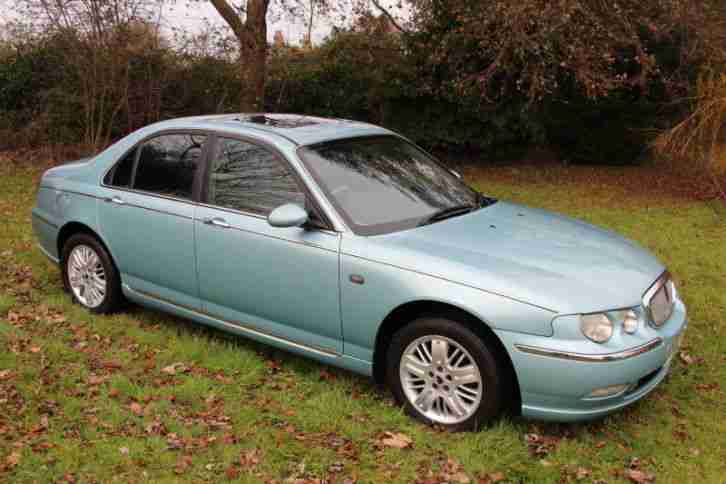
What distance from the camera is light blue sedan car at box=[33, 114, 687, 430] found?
407cm

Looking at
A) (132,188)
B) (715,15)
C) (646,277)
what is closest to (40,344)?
(132,188)

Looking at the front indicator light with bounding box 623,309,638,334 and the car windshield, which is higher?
the car windshield

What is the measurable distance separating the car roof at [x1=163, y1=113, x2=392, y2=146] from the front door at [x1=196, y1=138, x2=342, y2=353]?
0.55 feet

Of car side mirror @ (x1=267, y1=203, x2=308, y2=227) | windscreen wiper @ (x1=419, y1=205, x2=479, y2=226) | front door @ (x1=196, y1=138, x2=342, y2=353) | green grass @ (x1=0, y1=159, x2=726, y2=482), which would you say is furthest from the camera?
windscreen wiper @ (x1=419, y1=205, x2=479, y2=226)

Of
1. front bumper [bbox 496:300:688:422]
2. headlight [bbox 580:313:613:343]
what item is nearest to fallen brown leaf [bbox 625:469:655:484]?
front bumper [bbox 496:300:688:422]

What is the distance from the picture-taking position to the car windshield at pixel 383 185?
4805 millimetres

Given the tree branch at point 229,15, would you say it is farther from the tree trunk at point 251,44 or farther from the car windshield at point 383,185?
the car windshield at point 383,185

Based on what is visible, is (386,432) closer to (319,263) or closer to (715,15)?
(319,263)

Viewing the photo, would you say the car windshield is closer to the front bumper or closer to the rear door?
the rear door

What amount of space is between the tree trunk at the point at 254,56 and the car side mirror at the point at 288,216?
384 inches

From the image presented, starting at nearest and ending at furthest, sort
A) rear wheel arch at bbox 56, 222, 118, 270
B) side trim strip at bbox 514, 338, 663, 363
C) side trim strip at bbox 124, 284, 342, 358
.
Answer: side trim strip at bbox 514, 338, 663, 363, side trim strip at bbox 124, 284, 342, 358, rear wheel arch at bbox 56, 222, 118, 270

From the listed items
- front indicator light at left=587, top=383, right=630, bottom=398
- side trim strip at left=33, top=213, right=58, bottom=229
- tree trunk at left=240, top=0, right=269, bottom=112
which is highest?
tree trunk at left=240, top=0, right=269, bottom=112

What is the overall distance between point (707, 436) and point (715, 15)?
11.6 meters

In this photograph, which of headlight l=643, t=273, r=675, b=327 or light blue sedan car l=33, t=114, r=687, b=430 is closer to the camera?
light blue sedan car l=33, t=114, r=687, b=430
